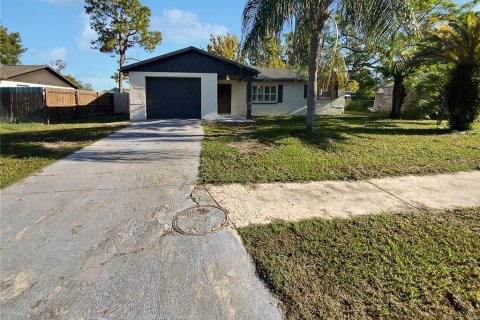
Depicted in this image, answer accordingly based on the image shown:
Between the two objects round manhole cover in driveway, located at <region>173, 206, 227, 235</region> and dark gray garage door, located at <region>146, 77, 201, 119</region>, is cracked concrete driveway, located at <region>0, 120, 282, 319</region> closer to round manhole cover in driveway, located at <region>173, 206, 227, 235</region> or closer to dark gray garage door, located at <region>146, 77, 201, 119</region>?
round manhole cover in driveway, located at <region>173, 206, 227, 235</region>

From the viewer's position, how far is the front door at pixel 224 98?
19953 millimetres

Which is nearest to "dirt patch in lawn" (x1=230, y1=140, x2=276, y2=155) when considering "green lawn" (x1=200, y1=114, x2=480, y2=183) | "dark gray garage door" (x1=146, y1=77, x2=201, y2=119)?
"green lawn" (x1=200, y1=114, x2=480, y2=183)

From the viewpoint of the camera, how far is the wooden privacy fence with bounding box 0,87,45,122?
47.5 feet

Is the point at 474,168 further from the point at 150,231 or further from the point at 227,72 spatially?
the point at 227,72

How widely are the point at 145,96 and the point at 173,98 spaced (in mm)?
1415

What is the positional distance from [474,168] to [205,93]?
12.2 m

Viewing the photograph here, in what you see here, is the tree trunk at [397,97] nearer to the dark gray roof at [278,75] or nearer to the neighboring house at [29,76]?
the dark gray roof at [278,75]

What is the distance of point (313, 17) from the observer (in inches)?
345

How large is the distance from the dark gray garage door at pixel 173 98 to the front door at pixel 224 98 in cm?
422

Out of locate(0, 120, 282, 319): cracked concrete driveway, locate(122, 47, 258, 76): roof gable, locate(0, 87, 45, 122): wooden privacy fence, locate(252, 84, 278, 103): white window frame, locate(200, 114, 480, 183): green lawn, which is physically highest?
locate(122, 47, 258, 76): roof gable

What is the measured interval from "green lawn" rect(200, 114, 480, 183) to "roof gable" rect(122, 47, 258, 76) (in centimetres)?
649

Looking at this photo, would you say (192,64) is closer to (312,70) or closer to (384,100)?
(312,70)

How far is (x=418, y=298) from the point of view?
2.44m

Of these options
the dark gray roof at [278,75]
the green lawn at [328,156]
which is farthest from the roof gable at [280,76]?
the green lawn at [328,156]
